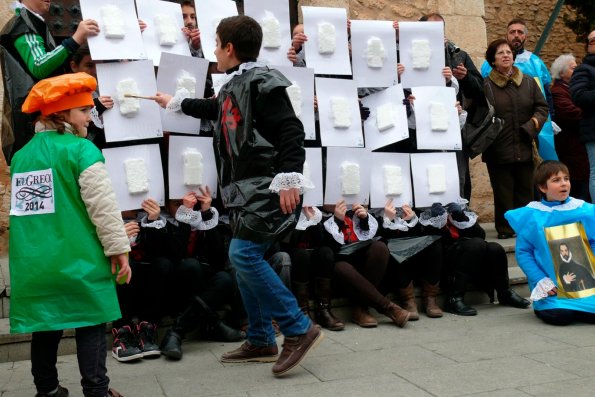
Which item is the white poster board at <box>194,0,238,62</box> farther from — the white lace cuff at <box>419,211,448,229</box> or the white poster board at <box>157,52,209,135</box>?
the white lace cuff at <box>419,211,448,229</box>

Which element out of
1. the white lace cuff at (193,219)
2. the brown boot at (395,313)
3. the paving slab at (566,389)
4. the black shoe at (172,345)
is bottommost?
the paving slab at (566,389)

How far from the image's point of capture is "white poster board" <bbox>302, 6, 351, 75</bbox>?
15.8ft

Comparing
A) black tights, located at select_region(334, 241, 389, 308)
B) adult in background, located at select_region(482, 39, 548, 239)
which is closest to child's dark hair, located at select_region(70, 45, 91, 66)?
black tights, located at select_region(334, 241, 389, 308)

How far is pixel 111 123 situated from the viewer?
4176 mm

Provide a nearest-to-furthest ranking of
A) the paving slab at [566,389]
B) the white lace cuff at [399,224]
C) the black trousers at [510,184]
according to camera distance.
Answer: the paving slab at [566,389] < the white lace cuff at [399,224] < the black trousers at [510,184]

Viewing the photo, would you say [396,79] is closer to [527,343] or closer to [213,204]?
[213,204]

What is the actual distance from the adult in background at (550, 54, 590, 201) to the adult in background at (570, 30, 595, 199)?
475 millimetres

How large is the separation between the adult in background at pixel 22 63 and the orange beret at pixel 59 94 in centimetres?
79

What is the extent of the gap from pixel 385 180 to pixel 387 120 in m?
0.41

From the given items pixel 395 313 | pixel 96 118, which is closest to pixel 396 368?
pixel 395 313

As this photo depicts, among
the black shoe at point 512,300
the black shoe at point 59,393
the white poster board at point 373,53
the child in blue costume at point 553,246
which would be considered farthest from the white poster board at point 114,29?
the black shoe at point 512,300

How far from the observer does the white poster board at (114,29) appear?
4.14 m

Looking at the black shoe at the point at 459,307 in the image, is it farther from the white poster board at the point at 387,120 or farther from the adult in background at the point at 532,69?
the adult in background at the point at 532,69

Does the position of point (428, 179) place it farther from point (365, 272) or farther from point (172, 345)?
point (172, 345)
